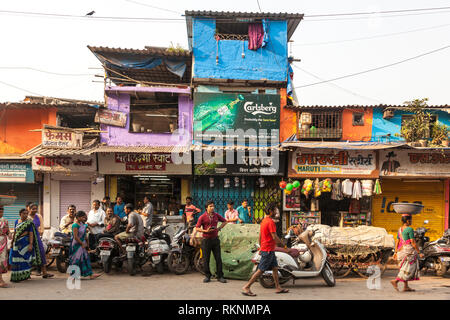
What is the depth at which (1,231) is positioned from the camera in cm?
754

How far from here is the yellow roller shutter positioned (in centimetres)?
1400

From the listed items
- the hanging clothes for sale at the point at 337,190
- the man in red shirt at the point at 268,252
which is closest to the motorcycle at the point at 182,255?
the man in red shirt at the point at 268,252

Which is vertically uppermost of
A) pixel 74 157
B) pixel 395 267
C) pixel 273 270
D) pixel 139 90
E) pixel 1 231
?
pixel 139 90

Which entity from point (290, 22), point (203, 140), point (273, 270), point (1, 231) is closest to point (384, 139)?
point (290, 22)

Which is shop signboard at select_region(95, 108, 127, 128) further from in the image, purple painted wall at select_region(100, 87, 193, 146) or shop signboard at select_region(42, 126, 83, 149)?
shop signboard at select_region(42, 126, 83, 149)

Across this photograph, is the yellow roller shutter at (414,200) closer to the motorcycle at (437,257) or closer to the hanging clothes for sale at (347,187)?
the hanging clothes for sale at (347,187)

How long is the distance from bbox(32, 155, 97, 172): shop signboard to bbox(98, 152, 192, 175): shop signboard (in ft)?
1.18

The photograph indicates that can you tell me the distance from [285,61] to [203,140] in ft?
14.6

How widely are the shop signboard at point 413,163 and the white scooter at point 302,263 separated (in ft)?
20.7

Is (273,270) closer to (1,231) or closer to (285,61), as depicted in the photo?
(1,231)

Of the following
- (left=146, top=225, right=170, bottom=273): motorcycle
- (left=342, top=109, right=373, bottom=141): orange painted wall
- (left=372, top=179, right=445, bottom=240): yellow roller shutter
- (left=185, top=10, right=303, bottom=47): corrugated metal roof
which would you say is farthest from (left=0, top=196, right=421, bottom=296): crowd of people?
(left=185, top=10, right=303, bottom=47): corrugated metal roof

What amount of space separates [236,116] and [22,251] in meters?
8.20

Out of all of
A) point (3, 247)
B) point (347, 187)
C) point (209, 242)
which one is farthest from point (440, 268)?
point (3, 247)

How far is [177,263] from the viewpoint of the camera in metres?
8.94
